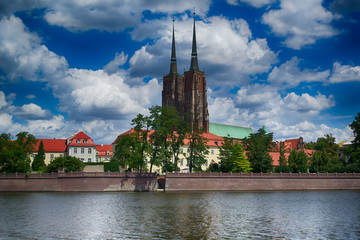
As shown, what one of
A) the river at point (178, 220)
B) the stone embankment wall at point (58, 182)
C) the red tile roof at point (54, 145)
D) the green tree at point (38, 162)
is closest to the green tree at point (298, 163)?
the river at point (178, 220)

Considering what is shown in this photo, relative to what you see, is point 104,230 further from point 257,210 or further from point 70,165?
point 70,165

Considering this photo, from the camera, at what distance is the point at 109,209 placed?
44.1m

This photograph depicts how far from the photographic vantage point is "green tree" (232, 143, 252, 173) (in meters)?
83.7

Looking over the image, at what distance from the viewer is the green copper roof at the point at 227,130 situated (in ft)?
471

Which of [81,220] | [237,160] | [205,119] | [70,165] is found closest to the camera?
[81,220]

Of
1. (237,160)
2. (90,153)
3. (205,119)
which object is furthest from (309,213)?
(205,119)

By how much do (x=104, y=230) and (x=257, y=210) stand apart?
19.4m

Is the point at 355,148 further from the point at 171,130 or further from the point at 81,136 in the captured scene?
the point at 81,136

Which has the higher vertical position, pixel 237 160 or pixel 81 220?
pixel 237 160

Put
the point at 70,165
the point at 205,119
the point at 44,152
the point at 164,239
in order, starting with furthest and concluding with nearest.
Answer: the point at 205,119
the point at 44,152
the point at 70,165
the point at 164,239

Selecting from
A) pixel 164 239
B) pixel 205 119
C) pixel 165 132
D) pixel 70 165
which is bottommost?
pixel 164 239

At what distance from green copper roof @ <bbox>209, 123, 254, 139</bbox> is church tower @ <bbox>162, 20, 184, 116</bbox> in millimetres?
17200

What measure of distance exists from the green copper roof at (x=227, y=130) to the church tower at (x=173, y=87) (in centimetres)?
1720

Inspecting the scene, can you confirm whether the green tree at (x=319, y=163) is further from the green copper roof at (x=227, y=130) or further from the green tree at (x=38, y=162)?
the green tree at (x=38, y=162)
